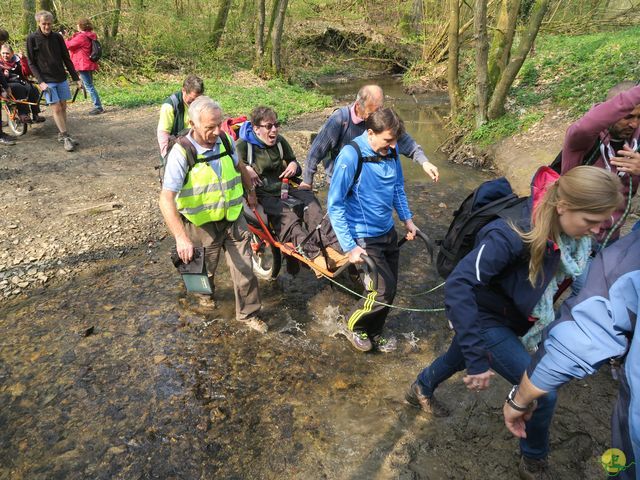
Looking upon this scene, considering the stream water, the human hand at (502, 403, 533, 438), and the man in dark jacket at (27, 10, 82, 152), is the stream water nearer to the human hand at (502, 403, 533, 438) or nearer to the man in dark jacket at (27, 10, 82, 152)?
the human hand at (502, 403, 533, 438)

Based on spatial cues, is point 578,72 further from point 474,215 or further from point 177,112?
point 474,215

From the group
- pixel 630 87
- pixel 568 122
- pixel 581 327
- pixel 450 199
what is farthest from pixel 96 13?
pixel 581 327

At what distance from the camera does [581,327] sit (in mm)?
1770

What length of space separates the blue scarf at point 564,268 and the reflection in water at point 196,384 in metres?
1.43

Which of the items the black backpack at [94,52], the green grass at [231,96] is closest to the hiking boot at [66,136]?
the black backpack at [94,52]

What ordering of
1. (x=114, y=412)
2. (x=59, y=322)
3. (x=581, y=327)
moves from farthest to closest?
(x=59, y=322), (x=114, y=412), (x=581, y=327)

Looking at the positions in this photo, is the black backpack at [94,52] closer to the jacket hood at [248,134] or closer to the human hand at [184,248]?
the jacket hood at [248,134]

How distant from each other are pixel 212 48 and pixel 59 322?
15.8 metres

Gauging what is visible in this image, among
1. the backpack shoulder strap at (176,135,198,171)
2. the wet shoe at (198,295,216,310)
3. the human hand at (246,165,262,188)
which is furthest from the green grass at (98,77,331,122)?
the backpack shoulder strap at (176,135,198,171)

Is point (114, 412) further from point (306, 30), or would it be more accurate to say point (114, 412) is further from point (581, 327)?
point (306, 30)

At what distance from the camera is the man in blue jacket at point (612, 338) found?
1.61m

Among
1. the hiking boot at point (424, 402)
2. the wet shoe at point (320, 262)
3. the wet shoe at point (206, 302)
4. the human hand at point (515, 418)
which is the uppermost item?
the human hand at point (515, 418)

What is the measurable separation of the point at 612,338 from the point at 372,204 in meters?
2.24

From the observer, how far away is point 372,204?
373cm
